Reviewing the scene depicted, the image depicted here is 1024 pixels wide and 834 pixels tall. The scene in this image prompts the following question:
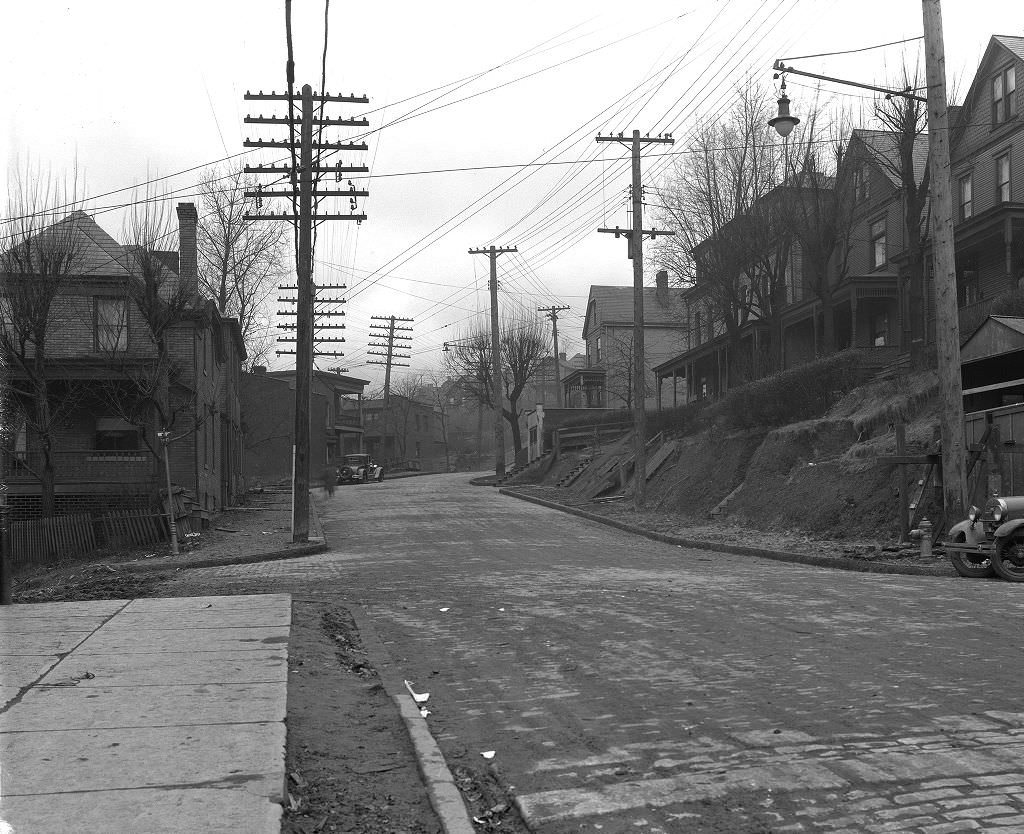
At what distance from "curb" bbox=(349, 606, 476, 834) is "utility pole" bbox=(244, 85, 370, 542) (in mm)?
13886

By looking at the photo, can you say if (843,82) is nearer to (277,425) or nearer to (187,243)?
(187,243)

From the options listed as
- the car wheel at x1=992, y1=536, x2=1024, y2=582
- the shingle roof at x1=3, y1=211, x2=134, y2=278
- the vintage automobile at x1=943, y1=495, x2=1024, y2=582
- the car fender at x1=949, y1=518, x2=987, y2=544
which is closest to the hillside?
the car fender at x1=949, y1=518, x2=987, y2=544

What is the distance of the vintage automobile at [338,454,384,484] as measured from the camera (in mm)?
62656

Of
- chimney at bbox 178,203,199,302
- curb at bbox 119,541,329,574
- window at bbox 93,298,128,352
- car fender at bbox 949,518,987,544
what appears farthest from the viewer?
chimney at bbox 178,203,199,302

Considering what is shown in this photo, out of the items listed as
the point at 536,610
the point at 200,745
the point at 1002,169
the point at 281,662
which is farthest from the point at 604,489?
the point at 200,745

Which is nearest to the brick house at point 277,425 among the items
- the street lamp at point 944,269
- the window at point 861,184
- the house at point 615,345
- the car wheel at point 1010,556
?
the house at point 615,345

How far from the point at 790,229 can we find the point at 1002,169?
6418 millimetres

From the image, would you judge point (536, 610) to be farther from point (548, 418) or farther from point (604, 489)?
point (548, 418)

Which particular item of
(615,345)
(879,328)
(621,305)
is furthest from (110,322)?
(621,305)

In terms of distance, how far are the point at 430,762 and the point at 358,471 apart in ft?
192

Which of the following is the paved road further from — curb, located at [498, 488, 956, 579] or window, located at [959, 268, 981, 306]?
window, located at [959, 268, 981, 306]

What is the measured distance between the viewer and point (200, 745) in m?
5.30

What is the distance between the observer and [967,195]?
3191cm

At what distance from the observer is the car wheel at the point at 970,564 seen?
13.6 metres
